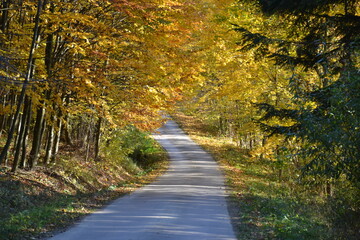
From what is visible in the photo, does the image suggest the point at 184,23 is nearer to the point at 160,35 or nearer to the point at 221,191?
the point at 160,35

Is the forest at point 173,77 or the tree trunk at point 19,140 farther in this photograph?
the tree trunk at point 19,140

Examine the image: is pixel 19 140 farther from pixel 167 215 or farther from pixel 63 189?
pixel 167 215

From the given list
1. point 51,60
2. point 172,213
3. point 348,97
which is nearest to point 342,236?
point 348,97

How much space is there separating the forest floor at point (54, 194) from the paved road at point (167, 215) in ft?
1.84

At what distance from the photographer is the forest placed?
699cm

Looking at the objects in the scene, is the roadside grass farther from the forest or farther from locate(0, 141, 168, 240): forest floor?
locate(0, 141, 168, 240): forest floor

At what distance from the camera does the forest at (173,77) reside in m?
6.99

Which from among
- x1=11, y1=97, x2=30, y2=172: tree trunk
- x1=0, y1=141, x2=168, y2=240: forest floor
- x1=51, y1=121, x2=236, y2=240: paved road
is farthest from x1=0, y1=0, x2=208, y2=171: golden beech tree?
x1=51, y1=121, x2=236, y2=240: paved road

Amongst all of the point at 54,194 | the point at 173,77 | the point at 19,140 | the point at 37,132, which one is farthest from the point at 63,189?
the point at 173,77

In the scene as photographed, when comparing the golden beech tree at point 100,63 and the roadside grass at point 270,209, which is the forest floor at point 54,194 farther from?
the roadside grass at point 270,209

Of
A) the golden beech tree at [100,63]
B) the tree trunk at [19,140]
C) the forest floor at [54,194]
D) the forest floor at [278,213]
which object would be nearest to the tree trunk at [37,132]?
the golden beech tree at [100,63]

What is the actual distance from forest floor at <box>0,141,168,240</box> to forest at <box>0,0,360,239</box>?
4.0 inches

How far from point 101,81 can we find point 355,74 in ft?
27.2

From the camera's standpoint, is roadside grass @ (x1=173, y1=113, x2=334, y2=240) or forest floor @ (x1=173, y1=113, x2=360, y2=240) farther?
roadside grass @ (x1=173, y1=113, x2=334, y2=240)
